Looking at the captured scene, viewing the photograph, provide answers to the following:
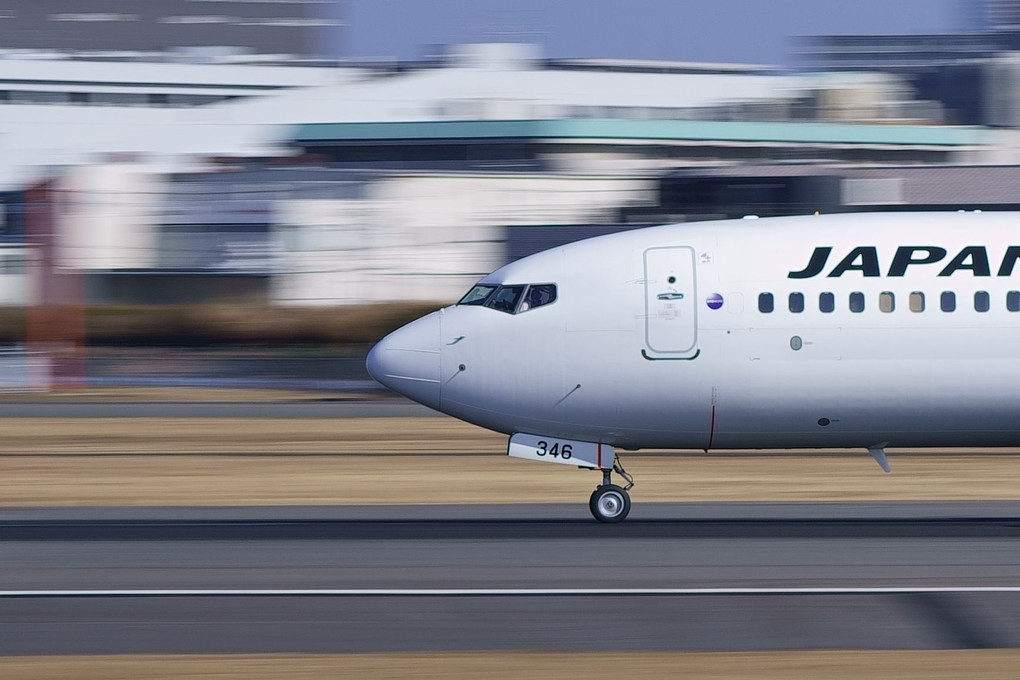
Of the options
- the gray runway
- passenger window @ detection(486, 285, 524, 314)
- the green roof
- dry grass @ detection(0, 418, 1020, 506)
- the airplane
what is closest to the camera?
the gray runway

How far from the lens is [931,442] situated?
17734 mm

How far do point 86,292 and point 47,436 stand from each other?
36299 millimetres

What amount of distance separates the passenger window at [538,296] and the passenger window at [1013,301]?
18.7 feet

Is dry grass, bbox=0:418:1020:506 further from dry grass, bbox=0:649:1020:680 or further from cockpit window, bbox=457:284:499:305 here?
dry grass, bbox=0:649:1020:680

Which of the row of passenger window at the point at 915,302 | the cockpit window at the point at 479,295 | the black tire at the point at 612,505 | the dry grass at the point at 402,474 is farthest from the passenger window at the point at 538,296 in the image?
the dry grass at the point at 402,474

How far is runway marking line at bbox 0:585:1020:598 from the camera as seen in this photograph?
13359 millimetres

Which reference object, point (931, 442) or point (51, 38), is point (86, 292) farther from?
point (51, 38)

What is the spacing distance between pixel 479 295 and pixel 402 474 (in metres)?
7.97

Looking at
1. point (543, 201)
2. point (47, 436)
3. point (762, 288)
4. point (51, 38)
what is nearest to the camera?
point (762, 288)

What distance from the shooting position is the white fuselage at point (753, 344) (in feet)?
56.4

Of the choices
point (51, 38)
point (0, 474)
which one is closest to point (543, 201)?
point (0, 474)

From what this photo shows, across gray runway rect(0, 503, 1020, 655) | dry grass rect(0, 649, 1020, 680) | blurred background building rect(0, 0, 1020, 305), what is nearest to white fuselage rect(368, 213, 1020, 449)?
gray runway rect(0, 503, 1020, 655)

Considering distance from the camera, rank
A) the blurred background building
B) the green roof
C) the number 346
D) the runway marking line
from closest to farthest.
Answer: the runway marking line < the number 346 < the blurred background building < the green roof

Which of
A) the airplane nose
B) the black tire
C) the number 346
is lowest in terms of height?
the black tire
